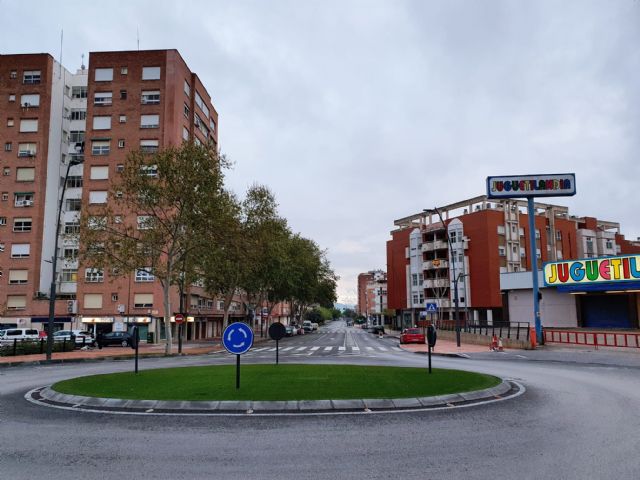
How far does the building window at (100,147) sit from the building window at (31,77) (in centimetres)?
1049

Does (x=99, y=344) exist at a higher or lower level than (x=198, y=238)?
lower

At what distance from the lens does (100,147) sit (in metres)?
56.7

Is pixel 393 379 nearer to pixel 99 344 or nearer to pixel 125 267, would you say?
pixel 125 267

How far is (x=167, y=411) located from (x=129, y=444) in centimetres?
251

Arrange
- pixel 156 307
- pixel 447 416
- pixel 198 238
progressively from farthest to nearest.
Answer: pixel 156 307 < pixel 198 238 < pixel 447 416

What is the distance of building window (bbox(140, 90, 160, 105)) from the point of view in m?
56.5

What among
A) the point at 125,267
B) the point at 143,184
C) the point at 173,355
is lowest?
the point at 173,355

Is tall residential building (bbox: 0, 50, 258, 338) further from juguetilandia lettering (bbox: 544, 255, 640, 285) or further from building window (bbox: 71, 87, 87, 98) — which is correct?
juguetilandia lettering (bbox: 544, 255, 640, 285)

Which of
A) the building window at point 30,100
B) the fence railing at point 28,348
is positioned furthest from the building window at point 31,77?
the fence railing at point 28,348

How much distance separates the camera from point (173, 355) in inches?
1216

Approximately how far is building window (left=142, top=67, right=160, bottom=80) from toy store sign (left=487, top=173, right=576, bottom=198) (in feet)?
132

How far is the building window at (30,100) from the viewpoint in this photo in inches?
2296

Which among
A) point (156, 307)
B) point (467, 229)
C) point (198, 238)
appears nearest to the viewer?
point (198, 238)

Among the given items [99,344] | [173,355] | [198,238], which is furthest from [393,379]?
[99,344]
